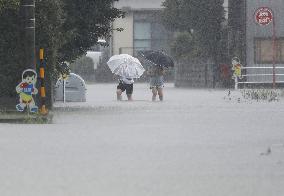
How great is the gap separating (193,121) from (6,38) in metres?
5.93

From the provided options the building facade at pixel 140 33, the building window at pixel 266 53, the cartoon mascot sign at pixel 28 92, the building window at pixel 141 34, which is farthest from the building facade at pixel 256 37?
the cartoon mascot sign at pixel 28 92

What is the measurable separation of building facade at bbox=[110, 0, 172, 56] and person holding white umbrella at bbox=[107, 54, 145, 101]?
44465 millimetres

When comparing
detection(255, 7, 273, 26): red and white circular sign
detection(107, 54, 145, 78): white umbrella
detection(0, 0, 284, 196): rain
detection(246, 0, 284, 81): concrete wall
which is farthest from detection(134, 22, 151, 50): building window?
detection(107, 54, 145, 78): white umbrella

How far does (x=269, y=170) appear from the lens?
12.6 meters

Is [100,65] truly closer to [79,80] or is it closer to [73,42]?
[79,80]

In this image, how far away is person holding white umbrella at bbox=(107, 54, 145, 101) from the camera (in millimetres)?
37656

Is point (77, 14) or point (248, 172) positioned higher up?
point (77, 14)

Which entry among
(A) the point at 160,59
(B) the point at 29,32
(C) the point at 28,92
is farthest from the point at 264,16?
(C) the point at 28,92

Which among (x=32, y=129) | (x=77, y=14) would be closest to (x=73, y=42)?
(x=77, y=14)

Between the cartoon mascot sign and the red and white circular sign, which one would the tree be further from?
the red and white circular sign

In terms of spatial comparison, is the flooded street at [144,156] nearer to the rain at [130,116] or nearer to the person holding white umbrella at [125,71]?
the rain at [130,116]

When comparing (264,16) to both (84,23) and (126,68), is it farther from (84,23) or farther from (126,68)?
(84,23)

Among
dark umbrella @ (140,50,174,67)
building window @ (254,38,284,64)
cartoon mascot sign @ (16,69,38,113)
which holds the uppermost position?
building window @ (254,38,284,64)

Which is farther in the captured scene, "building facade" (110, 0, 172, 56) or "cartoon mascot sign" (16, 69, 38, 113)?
"building facade" (110, 0, 172, 56)
